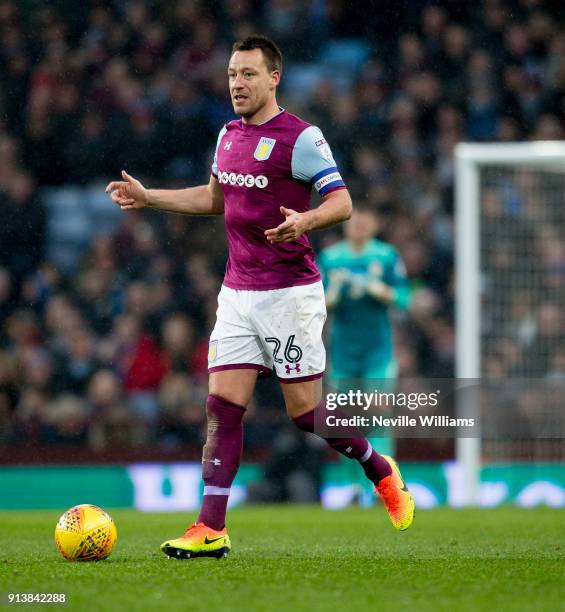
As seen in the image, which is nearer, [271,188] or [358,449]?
[271,188]

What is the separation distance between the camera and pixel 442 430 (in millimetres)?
10664

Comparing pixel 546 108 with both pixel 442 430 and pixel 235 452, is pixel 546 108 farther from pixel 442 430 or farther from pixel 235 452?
pixel 235 452

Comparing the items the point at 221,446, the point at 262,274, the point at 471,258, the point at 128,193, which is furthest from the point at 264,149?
the point at 471,258

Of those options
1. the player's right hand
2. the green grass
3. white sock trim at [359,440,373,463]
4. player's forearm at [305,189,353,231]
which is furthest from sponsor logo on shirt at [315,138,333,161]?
the green grass

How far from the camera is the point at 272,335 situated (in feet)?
18.2

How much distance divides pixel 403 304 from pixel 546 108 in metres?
5.25

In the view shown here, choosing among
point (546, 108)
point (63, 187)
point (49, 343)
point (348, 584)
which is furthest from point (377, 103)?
point (348, 584)

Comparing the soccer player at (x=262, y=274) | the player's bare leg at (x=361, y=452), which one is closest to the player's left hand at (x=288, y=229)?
the soccer player at (x=262, y=274)

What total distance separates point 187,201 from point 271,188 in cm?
58

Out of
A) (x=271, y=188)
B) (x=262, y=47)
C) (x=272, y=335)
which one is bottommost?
(x=272, y=335)

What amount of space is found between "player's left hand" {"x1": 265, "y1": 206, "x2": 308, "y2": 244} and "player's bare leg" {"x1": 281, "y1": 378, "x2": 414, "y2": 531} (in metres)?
0.77

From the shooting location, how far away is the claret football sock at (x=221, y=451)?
17.8 ft

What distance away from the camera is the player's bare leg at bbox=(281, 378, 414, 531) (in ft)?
18.4

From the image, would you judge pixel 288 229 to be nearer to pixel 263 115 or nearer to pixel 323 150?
pixel 323 150
